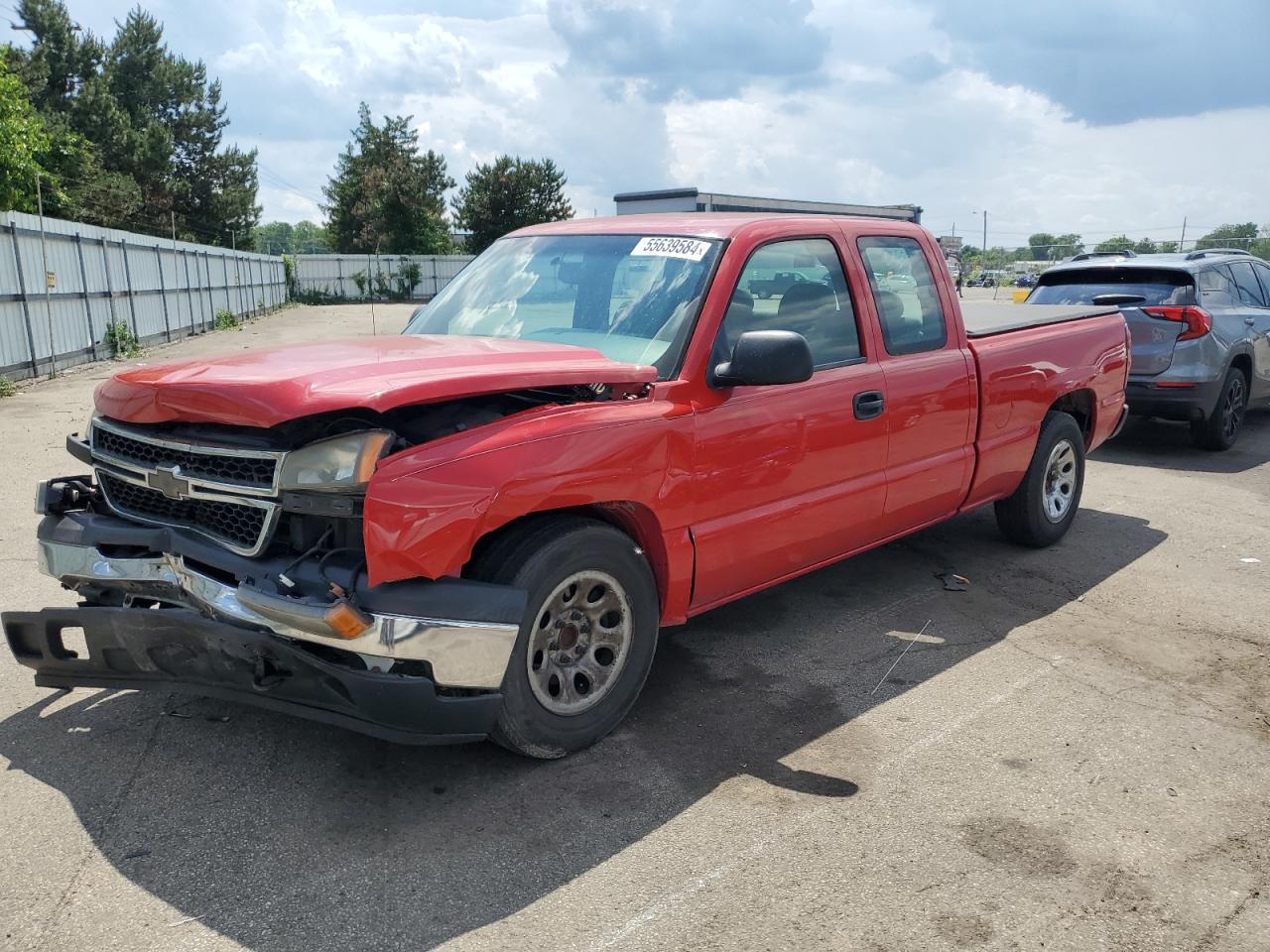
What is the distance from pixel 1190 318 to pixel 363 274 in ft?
153

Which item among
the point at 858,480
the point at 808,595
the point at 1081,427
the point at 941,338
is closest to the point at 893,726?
the point at 858,480

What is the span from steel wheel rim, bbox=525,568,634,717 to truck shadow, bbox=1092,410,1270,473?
7238 mm

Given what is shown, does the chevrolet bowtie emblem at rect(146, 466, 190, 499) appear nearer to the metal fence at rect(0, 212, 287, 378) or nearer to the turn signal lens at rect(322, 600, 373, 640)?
the turn signal lens at rect(322, 600, 373, 640)

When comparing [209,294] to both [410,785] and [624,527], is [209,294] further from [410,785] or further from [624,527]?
[410,785]

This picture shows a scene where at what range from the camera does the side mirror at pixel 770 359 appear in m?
3.74

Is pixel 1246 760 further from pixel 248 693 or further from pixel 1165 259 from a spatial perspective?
pixel 1165 259

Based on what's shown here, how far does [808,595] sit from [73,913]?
3.77 metres

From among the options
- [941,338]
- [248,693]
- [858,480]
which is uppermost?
[941,338]

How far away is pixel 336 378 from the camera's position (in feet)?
10.4

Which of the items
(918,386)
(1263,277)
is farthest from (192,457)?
(1263,277)

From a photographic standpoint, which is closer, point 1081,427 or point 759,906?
point 759,906

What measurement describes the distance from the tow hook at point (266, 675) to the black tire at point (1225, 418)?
357 inches

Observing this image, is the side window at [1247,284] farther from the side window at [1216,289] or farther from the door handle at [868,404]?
the door handle at [868,404]

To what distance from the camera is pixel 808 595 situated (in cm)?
556
